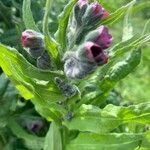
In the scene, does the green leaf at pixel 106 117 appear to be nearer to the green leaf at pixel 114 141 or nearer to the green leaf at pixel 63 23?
the green leaf at pixel 114 141

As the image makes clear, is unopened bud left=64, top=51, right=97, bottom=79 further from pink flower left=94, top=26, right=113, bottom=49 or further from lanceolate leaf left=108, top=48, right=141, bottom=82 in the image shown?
lanceolate leaf left=108, top=48, right=141, bottom=82

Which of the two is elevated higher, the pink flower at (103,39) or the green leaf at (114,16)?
the pink flower at (103,39)

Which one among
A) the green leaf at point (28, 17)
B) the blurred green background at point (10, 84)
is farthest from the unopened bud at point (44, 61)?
the blurred green background at point (10, 84)

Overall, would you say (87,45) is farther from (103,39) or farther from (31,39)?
(31,39)

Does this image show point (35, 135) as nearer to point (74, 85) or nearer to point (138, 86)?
point (74, 85)

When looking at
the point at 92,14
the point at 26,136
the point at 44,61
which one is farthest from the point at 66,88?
the point at 26,136

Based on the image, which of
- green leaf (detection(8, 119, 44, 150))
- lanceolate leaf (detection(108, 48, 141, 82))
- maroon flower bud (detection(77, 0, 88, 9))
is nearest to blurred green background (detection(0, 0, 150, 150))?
green leaf (detection(8, 119, 44, 150))
